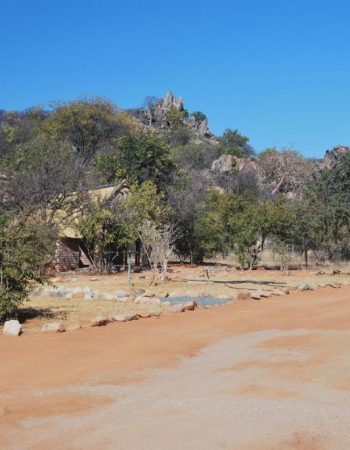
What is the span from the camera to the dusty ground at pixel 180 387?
4934mm

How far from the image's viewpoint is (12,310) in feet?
38.7

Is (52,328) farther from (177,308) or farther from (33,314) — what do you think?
(177,308)

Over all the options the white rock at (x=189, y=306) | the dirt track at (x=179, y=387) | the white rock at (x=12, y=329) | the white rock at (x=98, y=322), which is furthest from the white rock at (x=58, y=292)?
the white rock at (x=12, y=329)

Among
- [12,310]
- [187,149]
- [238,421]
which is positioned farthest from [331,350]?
[187,149]

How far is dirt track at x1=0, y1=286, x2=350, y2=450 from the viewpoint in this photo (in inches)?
194

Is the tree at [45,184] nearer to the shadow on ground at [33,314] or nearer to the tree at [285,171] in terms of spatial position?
the shadow on ground at [33,314]

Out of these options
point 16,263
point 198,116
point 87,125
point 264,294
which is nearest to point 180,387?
point 16,263

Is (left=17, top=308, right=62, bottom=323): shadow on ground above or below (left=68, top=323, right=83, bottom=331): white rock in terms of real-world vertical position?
above

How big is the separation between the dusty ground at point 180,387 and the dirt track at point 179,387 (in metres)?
0.02

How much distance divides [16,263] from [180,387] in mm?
6345

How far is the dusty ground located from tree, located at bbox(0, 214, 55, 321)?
4.79 ft

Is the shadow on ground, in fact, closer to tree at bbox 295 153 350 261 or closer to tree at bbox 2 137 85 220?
tree at bbox 2 137 85 220

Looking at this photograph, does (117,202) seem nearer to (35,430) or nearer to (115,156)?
(115,156)

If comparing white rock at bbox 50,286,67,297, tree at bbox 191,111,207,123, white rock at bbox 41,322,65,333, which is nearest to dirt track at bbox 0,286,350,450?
white rock at bbox 41,322,65,333
